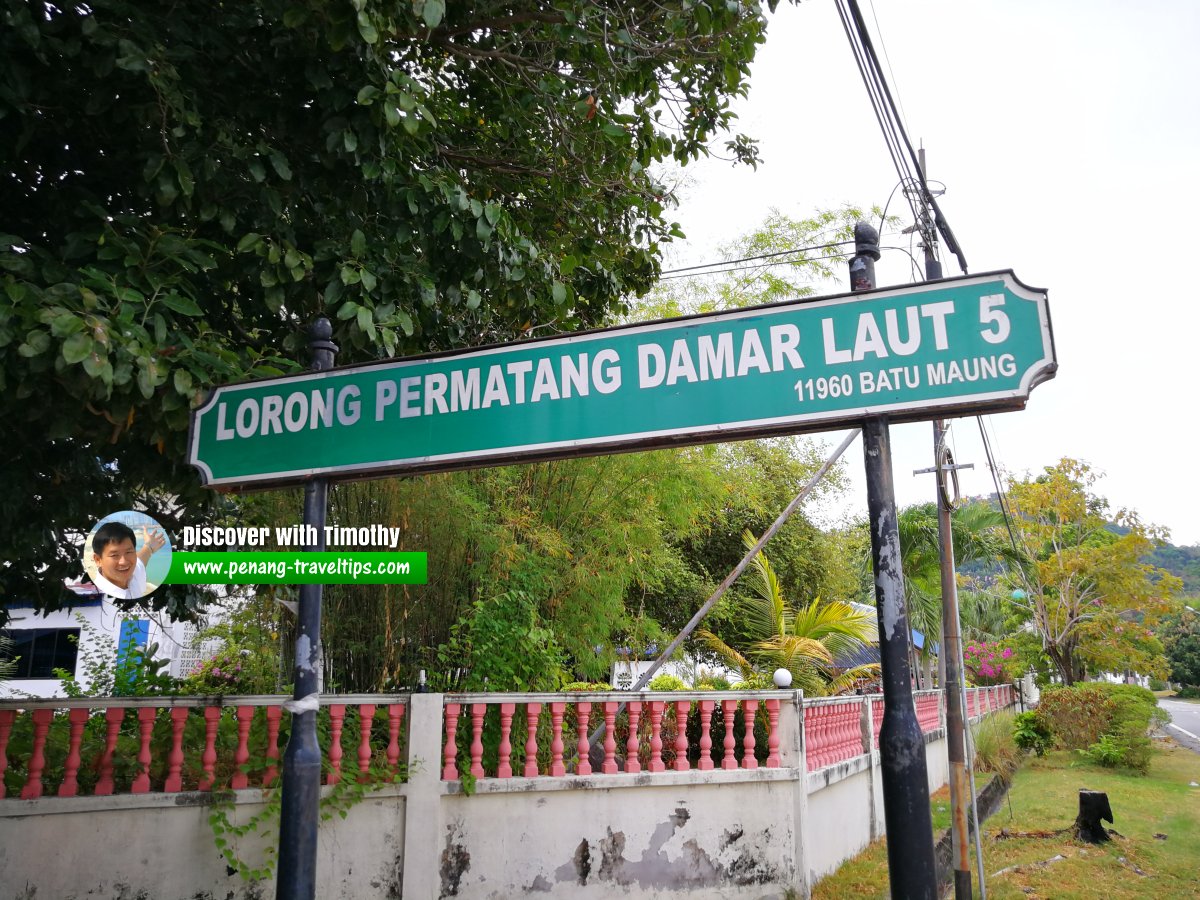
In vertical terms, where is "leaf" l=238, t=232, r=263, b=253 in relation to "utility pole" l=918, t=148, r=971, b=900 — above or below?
above

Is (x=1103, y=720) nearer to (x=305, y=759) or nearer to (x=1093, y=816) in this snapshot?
(x=1093, y=816)

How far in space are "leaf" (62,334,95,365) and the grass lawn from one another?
6113mm

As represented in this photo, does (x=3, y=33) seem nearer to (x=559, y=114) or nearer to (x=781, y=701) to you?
(x=559, y=114)

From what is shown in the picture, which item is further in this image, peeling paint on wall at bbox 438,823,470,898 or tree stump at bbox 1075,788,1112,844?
tree stump at bbox 1075,788,1112,844

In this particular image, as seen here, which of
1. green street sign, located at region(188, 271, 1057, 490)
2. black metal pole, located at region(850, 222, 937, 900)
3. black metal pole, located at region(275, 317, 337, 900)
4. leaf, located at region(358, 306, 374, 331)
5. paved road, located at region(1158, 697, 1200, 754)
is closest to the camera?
black metal pole, located at region(850, 222, 937, 900)

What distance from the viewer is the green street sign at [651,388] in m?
2.37

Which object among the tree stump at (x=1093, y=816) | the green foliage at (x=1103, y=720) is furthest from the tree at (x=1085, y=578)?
the tree stump at (x=1093, y=816)

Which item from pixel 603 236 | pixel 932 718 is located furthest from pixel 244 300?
pixel 932 718

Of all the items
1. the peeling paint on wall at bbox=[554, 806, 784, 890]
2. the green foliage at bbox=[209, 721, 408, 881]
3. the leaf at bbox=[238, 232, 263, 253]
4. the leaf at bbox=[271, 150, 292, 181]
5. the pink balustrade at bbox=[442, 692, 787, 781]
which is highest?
the leaf at bbox=[271, 150, 292, 181]

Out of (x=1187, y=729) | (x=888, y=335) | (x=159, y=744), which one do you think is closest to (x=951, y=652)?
(x=888, y=335)

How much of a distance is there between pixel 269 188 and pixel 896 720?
395cm

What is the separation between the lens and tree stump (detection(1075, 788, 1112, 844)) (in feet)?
30.3

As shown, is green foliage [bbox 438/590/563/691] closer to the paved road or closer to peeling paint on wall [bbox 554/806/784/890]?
peeling paint on wall [bbox 554/806/784/890]

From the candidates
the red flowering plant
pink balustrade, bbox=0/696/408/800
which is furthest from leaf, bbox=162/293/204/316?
the red flowering plant
